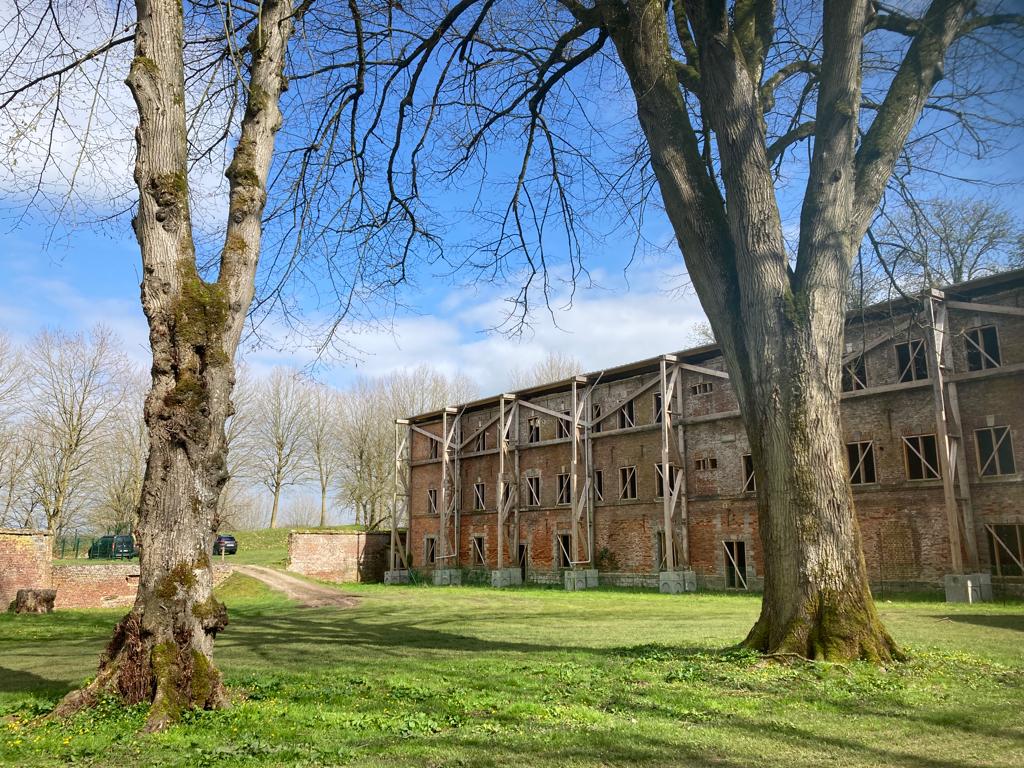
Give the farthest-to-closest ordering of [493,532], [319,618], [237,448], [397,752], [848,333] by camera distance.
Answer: [237,448], [493,532], [848,333], [319,618], [397,752]

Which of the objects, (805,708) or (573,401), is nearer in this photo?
(805,708)

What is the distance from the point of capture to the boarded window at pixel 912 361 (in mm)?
20922

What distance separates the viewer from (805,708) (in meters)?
5.15

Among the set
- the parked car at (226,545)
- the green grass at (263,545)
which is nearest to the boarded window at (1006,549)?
the green grass at (263,545)

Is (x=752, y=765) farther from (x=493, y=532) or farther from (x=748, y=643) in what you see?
(x=493, y=532)

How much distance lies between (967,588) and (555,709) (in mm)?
17347

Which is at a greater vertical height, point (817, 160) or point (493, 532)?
point (817, 160)

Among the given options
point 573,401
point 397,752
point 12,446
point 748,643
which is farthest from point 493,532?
point 397,752

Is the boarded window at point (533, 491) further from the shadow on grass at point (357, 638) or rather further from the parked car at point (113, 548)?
the parked car at point (113, 548)

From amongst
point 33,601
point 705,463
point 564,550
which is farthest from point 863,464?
point 33,601

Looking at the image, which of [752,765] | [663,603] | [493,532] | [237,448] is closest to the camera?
[752,765]

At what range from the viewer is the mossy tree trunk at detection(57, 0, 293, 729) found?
5.40 m

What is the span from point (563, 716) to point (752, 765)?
1.46 metres

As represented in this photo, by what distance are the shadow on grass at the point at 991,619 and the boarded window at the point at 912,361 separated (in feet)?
27.8
